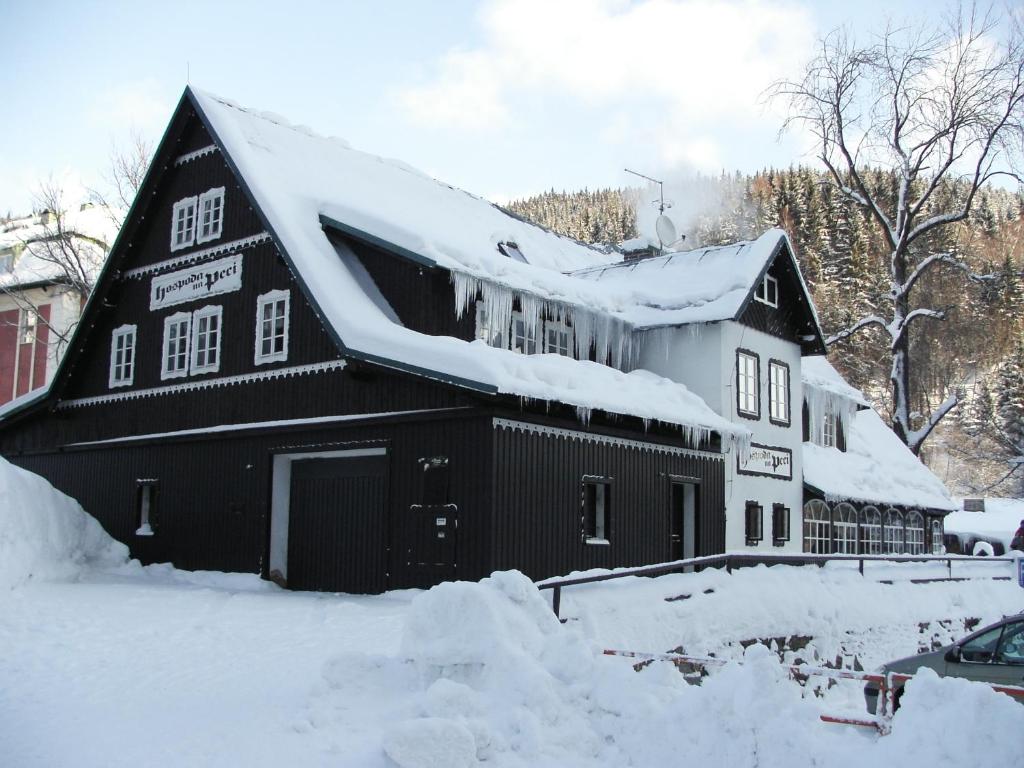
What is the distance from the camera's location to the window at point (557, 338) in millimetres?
21203

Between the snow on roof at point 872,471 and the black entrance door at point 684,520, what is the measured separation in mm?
5603

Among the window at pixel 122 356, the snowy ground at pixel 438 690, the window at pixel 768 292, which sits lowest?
the snowy ground at pixel 438 690

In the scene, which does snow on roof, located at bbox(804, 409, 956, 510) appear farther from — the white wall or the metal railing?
the metal railing

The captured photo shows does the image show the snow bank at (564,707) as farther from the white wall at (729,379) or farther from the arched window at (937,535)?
the arched window at (937,535)

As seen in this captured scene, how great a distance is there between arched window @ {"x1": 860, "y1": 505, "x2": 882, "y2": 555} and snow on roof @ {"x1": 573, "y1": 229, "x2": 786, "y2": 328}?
10.1 metres

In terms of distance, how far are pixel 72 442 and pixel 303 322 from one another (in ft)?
27.0

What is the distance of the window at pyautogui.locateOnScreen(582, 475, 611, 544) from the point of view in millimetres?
18938

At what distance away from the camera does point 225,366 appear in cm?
2139

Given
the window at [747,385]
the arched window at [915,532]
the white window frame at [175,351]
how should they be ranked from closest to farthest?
the white window frame at [175,351]
the window at [747,385]
the arched window at [915,532]

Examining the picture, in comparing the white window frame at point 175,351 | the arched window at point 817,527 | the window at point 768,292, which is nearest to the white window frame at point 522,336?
the window at point 768,292

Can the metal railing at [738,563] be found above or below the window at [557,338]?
below

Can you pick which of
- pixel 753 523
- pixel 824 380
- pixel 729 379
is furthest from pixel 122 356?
pixel 824 380

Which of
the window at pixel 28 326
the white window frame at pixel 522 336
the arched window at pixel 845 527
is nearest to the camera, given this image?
the white window frame at pixel 522 336

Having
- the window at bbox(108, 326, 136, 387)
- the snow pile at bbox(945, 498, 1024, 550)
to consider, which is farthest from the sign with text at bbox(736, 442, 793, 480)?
the snow pile at bbox(945, 498, 1024, 550)
